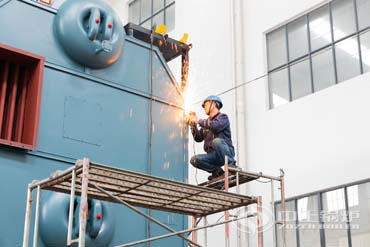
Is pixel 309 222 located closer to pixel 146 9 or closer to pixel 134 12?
pixel 146 9

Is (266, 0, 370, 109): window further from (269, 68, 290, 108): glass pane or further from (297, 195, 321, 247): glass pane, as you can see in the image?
(297, 195, 321, 247): glass pane

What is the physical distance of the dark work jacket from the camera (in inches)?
307

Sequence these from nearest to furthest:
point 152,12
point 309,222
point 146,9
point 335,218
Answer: point 335,218, point 309,222, point 152,12, point 146,9

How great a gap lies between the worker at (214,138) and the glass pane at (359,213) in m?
3.36

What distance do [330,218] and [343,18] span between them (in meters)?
3.66

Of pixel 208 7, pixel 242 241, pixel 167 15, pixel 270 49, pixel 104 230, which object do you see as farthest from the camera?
pixel 167 15

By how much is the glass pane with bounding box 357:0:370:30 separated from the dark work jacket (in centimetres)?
444

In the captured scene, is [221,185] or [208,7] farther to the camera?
[208,7]

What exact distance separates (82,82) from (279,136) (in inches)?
229

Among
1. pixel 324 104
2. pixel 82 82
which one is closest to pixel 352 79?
pixel 324 104

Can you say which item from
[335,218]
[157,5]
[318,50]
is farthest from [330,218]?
[157,5]

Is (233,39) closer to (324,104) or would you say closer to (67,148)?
(324,104)

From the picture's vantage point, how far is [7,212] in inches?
231

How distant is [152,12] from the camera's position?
1562cm
